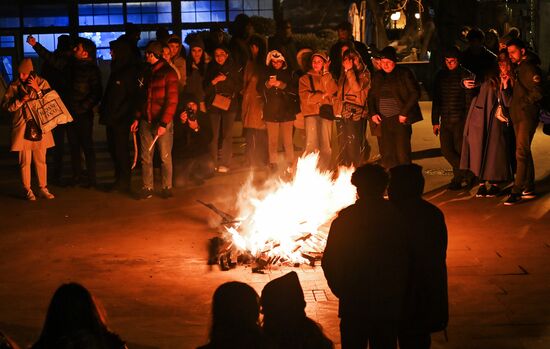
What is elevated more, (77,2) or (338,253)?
(77,2)

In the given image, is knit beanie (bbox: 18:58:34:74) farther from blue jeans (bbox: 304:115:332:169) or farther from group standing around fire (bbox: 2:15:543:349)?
blue jeans (bbox: 304:115:332:169)

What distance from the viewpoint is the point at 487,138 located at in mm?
12070

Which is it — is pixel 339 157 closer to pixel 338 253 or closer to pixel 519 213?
pixel 519 213

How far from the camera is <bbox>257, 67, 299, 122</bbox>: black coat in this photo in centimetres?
1349

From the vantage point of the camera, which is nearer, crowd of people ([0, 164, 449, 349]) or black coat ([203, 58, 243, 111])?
crowd of people ([0, 164, 449, 349])

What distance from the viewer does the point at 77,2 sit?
98.4 ft

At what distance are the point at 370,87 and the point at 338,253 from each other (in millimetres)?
7658

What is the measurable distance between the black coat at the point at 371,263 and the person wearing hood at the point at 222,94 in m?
8.82

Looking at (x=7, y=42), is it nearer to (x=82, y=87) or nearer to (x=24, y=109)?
(x=82, y=87)

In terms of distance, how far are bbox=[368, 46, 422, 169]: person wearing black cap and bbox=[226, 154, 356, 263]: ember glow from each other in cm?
184

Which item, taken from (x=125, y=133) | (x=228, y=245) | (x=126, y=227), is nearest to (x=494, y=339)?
(x=228, y=245)

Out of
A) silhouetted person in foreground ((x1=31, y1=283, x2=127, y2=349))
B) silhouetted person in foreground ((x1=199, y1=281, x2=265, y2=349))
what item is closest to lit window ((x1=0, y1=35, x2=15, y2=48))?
silhouetted person in foreground ((x1=31, y1=283, x2=127, y2=349))

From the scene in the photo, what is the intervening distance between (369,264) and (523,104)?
686 centimetres

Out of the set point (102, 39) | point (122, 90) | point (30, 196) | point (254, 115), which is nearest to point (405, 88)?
point (254, 115)
